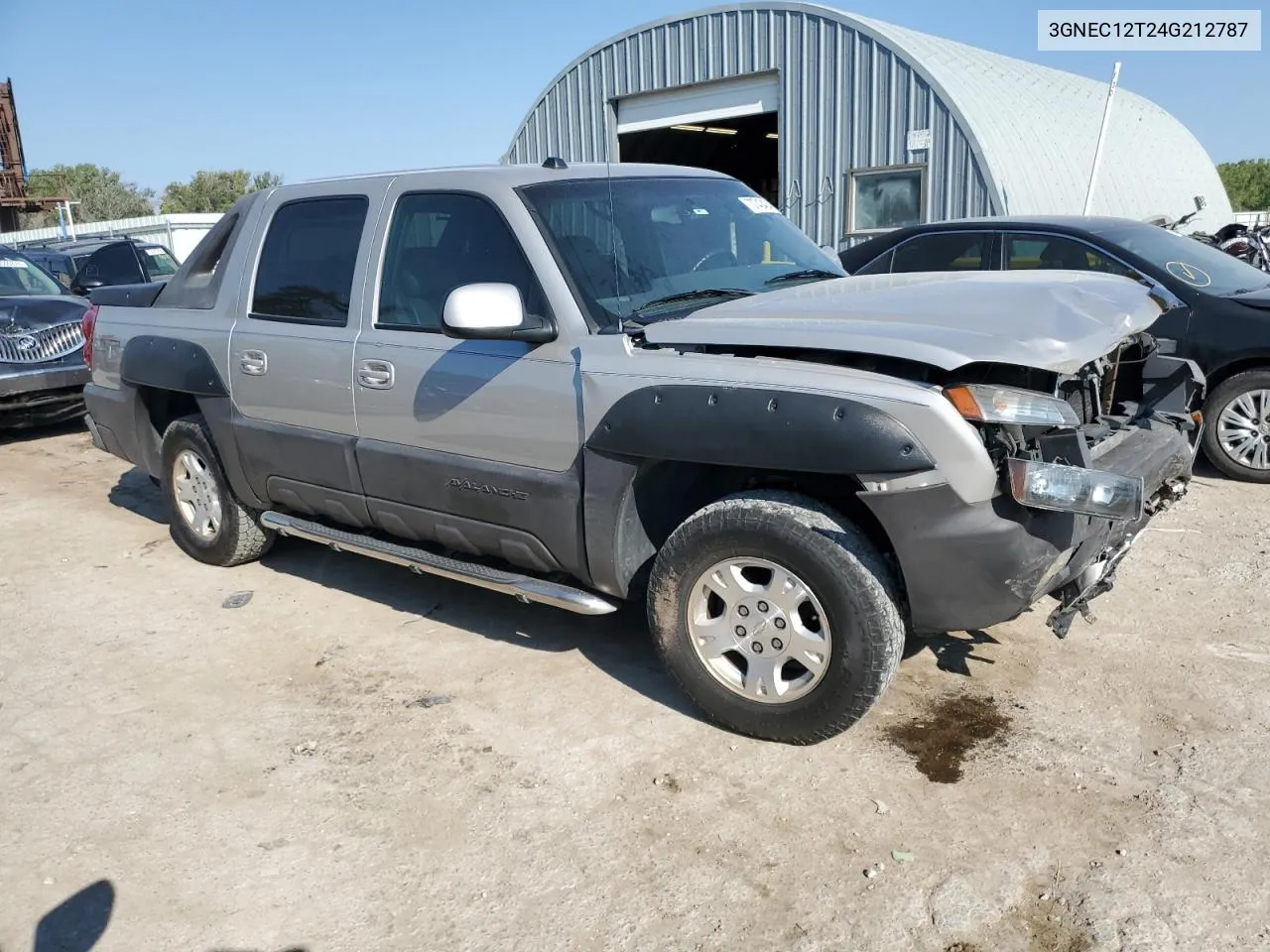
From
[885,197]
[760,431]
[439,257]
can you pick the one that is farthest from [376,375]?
[885,197]

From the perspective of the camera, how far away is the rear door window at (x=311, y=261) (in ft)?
14.8

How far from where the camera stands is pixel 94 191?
62875mm

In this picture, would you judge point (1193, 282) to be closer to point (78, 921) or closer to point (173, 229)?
point (78, 921)

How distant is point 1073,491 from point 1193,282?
467cm

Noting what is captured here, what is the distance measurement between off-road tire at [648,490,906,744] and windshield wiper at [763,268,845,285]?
49.6 inches

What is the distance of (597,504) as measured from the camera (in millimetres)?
3676

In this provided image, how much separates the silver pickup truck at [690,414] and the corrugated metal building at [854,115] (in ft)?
32.3

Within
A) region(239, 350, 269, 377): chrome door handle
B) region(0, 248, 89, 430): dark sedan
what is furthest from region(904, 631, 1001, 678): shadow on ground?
region(0, 248, 89, 430): dark sedan

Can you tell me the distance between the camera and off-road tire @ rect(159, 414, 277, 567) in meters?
5.38

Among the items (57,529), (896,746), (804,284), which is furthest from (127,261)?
(896,746)

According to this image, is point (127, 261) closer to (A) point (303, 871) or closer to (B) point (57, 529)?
(B) point (57, 529)

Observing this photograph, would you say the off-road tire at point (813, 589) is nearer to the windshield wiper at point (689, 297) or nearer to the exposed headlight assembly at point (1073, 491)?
the exposed headlight assembly at point (1073, 491)

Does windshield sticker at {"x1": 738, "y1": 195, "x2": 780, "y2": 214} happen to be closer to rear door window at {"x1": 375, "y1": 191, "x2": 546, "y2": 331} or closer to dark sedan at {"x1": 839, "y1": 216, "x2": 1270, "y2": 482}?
rear door window at {"x1": 375, "y1": 191, "x2": 546, "y2": 331}

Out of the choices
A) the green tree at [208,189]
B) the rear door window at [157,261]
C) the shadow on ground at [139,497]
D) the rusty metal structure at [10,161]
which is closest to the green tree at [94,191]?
the green tree at [208,189]
